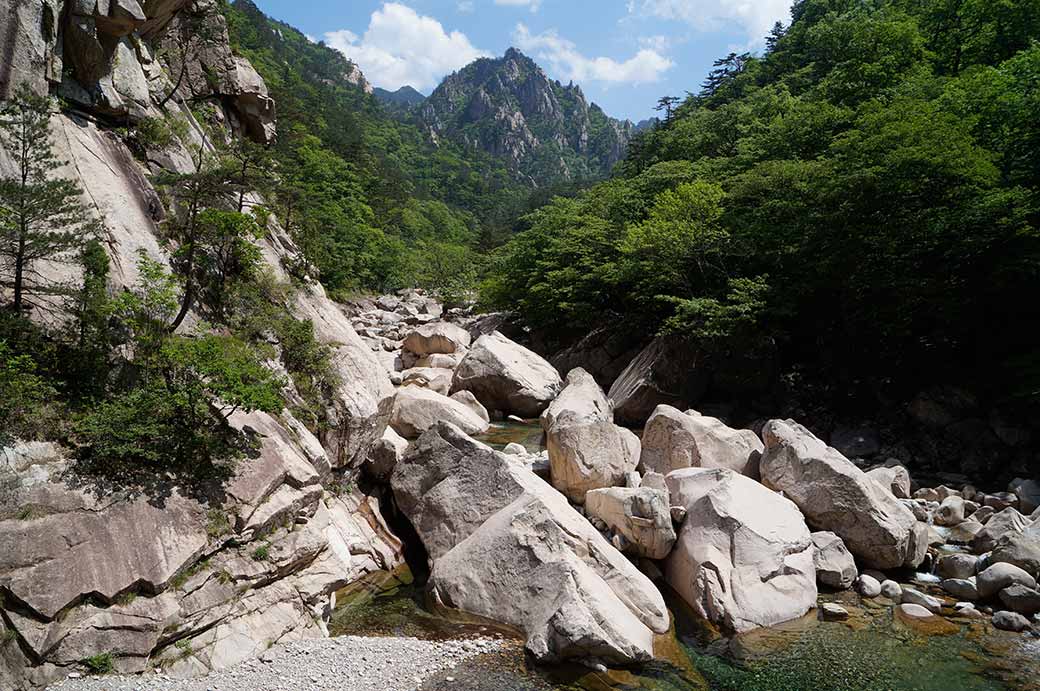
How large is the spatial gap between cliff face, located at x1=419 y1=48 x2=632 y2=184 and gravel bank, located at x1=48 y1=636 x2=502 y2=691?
14817cm

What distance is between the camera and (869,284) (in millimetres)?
20156

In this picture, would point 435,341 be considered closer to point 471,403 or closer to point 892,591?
point 471,403

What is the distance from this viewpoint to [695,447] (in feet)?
48.3

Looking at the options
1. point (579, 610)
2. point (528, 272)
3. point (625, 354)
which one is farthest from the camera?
point (528, 272)

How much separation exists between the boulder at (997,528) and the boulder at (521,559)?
23.8ft

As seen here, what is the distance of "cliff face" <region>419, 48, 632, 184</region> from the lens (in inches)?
6314

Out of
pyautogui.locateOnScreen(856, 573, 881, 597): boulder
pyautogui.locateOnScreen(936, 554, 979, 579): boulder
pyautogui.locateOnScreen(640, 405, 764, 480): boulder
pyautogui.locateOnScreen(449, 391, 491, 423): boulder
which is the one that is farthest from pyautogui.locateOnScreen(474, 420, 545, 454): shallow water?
pyautogui.locateOnScreen(936, 554, 979, 579): boulder

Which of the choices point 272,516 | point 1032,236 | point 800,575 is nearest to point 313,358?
point 272,516

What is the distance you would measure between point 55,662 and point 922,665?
11.7 metres

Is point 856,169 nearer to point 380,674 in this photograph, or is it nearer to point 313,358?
point 313,358

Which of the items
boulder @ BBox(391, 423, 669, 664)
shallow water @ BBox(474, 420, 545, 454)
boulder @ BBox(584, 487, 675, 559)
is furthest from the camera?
shallow water @ BBox(474, 420, 545, 454)

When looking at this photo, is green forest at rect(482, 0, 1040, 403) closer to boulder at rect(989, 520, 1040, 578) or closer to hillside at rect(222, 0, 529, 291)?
boulder at rect(989, 520, 1040, 578)

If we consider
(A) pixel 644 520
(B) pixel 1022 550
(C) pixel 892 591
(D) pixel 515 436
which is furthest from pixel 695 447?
(D) pixel 515 436

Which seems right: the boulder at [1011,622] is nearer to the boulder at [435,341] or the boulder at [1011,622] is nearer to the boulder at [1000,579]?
the boulder at [1000,579]
